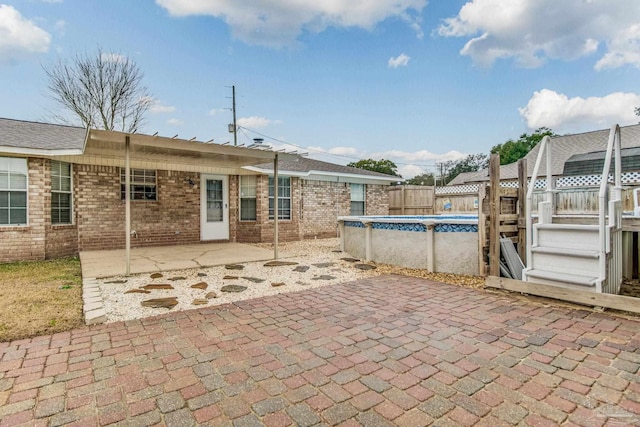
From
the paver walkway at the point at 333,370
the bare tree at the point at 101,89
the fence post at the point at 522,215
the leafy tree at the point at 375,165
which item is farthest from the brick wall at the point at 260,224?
the leafy tree at the point at 375,165

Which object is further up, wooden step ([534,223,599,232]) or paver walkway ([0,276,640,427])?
wooden step ([534,223,599,232])

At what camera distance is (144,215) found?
9.18 metres

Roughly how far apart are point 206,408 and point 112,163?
8606 millimetres

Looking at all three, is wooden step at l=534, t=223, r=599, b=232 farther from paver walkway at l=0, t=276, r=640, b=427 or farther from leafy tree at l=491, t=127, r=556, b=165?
leafy tree at l=491, t=127, r=556, b=165

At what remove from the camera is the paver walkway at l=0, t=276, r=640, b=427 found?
6.27 feet

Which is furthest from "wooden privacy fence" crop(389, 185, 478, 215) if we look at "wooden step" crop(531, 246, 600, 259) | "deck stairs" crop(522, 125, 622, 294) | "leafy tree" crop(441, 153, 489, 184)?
"leafy tree" crop(441, 153, 489, 184)

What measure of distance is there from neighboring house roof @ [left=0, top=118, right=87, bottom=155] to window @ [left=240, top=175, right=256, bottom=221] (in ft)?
14.7

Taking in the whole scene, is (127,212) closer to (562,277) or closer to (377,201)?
(562,277)

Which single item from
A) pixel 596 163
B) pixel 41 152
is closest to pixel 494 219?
pixel 41 152

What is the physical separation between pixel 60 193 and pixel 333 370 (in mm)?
8840

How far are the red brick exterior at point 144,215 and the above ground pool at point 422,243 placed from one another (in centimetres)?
413

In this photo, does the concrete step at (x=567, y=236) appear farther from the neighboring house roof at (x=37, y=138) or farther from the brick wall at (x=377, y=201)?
the brick wall at (x=377, y=201)

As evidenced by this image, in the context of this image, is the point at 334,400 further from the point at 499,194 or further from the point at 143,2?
the point at 143,2

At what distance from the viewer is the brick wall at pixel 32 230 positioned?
23.8ft
